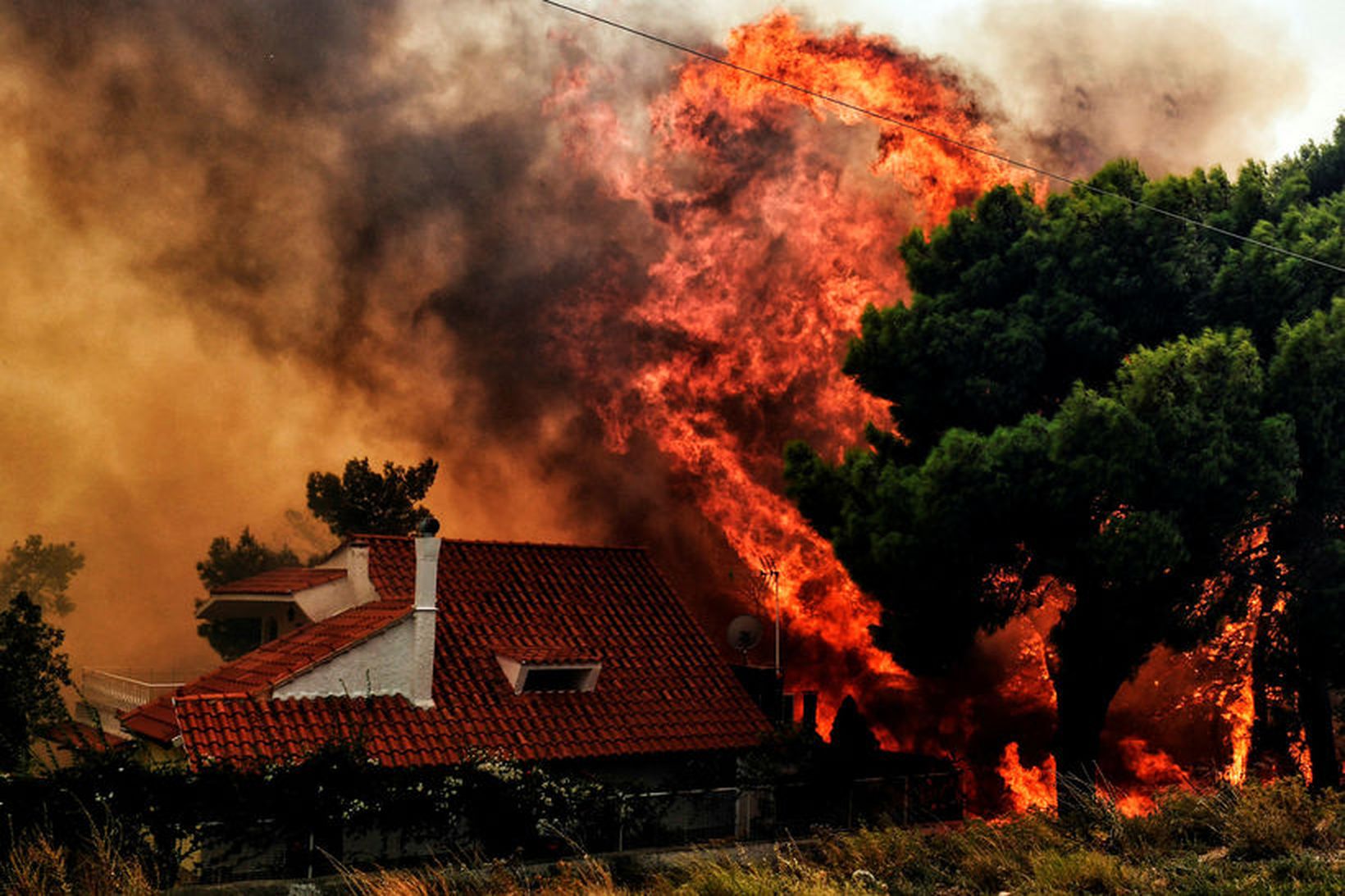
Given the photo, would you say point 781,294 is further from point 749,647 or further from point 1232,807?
point 1232,807

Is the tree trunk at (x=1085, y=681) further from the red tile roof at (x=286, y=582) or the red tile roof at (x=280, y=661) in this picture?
the red tile roof at (x=286, y=582)

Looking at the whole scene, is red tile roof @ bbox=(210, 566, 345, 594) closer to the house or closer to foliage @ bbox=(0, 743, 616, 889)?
the house

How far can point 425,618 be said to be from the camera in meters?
21.9

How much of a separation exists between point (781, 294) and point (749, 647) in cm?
2080

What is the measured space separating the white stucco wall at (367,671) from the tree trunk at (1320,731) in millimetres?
18611

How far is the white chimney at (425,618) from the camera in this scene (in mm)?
21719

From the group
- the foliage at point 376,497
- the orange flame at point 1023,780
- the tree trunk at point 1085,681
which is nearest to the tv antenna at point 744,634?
the tree trunk at point 1085,681

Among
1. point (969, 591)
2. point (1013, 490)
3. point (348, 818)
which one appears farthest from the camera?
point (969, 591)

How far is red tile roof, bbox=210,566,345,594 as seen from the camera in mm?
27531

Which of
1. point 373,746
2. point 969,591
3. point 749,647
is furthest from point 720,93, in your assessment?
point 373,746

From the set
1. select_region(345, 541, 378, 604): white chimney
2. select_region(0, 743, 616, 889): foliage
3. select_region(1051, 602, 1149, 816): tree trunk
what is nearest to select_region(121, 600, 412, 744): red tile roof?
select_region(345, 541, 378, 604): white chimney

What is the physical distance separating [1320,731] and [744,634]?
1294 cm

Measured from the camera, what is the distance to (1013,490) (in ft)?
72.2

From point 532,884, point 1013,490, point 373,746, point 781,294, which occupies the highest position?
point 781,294
